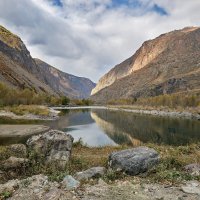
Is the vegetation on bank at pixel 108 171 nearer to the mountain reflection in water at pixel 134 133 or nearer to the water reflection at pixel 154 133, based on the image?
the mountain reflection in water at pixel 134 133

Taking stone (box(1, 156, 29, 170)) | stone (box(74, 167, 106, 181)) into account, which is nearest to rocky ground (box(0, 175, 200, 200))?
stone (box(74, 167, 106, 181))

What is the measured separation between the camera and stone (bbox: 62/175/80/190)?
557 inches

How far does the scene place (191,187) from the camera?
14.4 metres

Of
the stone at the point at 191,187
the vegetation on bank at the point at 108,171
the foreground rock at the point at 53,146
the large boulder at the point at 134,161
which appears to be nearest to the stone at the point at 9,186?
the vegetation on bank at the point at 108,171

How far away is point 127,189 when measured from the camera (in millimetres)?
14055

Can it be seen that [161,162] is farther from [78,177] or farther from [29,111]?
[29,111]

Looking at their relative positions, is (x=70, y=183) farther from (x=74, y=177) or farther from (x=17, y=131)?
(x=17, y=131)

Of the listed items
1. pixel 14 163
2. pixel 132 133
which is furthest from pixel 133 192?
pixel 132 133

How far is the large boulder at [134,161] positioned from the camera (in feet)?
55.1

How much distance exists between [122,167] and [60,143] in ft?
18.6

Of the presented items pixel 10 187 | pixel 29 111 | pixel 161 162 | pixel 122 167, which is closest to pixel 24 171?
pixel 10 187

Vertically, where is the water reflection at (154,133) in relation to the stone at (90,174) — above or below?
below

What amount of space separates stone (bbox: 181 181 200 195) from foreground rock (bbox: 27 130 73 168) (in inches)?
308

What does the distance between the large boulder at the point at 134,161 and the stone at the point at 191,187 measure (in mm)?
2825
